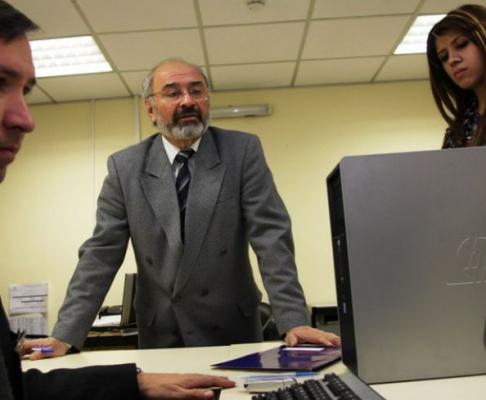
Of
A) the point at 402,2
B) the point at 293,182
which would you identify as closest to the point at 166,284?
the point at 402,2

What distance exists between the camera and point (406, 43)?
361cm

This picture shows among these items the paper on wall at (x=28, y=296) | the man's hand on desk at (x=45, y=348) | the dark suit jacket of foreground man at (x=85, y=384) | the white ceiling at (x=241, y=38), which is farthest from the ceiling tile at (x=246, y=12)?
the paper on wall at (x=28, y=296)

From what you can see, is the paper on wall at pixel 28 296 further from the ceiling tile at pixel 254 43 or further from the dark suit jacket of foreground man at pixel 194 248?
the dark suit jacket of foreground man at pixel 194 248

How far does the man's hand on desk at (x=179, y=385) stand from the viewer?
80 centimetres

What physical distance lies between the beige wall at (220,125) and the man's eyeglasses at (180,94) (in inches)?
103

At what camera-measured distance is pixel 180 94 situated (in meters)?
1.62

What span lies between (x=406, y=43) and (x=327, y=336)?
10.0ft

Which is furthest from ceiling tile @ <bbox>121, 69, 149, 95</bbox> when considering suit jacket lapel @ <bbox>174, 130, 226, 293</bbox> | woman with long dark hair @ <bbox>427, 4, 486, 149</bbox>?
woman with long dark hair @ <bbox>427, 4, 486, 149</bbox>

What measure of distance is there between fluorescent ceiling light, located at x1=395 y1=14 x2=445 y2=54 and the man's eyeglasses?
7.26 ft

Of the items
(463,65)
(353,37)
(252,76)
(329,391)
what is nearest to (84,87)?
(252,76)

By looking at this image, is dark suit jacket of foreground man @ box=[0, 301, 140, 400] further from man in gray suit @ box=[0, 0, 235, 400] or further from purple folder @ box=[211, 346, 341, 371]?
purple folder @ box=[211, 346, 341, 371]

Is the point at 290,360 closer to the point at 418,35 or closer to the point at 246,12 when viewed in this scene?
the point at 246,12

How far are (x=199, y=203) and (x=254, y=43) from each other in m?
2.25

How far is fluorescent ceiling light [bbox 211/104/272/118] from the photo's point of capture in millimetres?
4211
